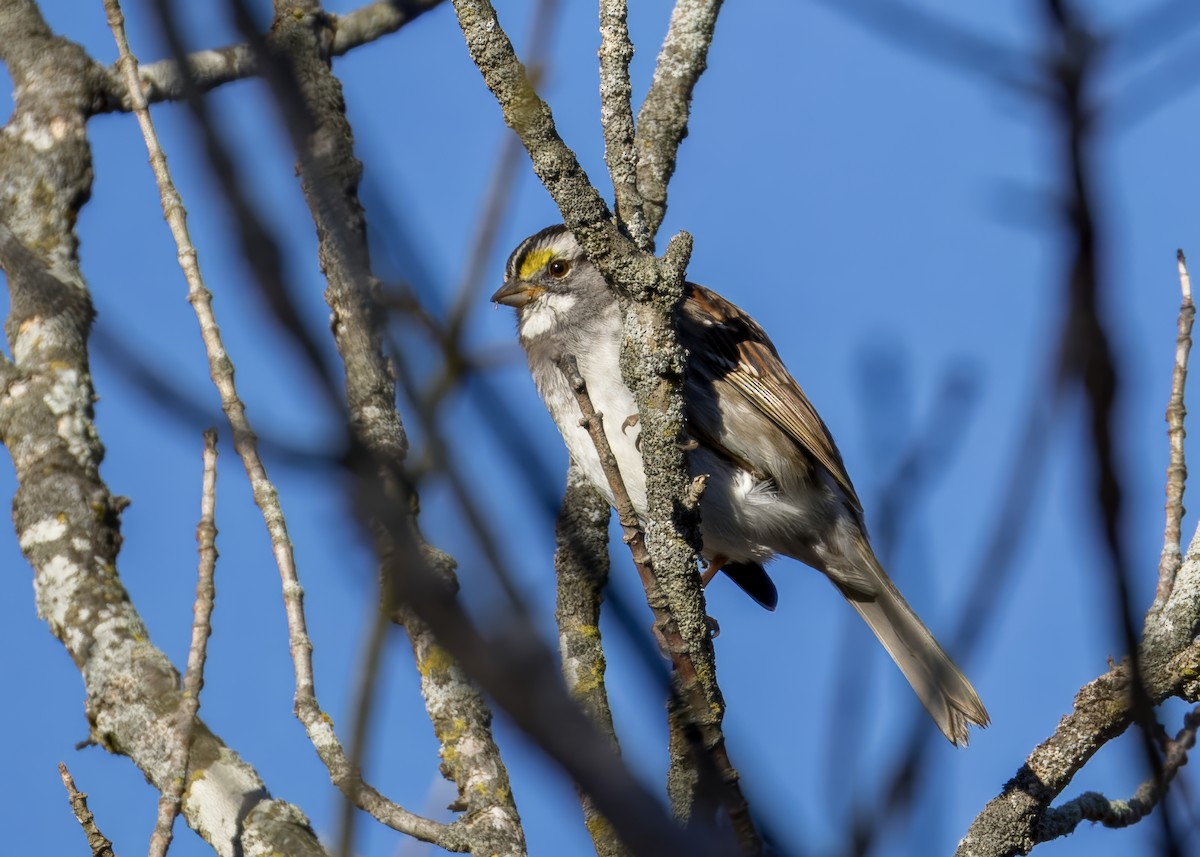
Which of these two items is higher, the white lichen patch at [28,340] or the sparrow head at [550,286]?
the sparrow head at [550,286]

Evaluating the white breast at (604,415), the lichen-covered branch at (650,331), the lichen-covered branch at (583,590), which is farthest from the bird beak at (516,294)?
the lichen-covered branch at (650,331)

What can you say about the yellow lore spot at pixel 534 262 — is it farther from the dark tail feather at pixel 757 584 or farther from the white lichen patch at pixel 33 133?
the white lichen patch at pixel 33 133

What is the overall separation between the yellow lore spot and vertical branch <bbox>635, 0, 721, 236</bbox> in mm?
717

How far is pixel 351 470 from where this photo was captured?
1.37 meters

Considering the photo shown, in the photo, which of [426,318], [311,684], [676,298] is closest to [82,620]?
[311,684]

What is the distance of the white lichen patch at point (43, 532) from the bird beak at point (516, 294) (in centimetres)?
244

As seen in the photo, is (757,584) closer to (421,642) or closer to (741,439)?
(741,439)

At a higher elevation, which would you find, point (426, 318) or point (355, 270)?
point (426, 318)

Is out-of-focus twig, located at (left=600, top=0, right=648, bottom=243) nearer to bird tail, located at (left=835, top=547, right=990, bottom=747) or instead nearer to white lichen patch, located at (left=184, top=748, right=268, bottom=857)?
white lichen patch, located at (left=184, top=748, right=268, bottom=857)

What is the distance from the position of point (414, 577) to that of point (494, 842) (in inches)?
111

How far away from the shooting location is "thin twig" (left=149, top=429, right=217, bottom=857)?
316 centimetres

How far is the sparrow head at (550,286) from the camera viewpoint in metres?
5.98

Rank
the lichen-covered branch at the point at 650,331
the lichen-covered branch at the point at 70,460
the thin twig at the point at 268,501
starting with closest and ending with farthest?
the lichen-covered branch at the point at 650,331, the thin twig at the point at 268,501, the lichen-covered branch at the point at 70,460

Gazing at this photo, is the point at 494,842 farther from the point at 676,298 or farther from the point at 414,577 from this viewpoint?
the point at 414,577
